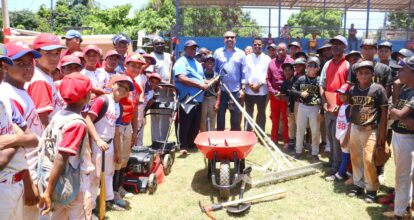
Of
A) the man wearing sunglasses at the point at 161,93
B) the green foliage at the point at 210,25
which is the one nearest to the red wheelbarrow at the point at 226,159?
the man wearing sunglasses at the point at 161,93

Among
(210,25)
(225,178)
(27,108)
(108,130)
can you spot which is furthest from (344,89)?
(210,25)

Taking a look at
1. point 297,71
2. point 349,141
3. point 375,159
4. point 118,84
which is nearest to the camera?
point 118,84

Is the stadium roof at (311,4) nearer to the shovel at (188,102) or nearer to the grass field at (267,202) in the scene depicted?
the shovel at (188,102)

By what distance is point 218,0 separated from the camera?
17.5 meters

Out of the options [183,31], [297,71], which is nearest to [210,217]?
[297,71]

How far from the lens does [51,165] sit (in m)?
2.81

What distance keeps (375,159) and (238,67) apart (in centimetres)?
367

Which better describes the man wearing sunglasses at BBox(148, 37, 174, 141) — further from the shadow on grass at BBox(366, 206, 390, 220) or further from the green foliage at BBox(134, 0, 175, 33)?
the green foliage at BBox(134, 0, 175, 33)

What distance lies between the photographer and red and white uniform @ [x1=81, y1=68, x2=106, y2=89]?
455 cm

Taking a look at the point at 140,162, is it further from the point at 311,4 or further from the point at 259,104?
the point at 311,4

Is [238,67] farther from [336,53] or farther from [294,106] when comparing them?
[336,53]

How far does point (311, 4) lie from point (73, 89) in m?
19.1

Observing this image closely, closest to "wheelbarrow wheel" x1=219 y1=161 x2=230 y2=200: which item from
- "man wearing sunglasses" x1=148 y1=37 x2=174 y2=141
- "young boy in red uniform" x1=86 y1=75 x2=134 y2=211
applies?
"young boy in red uniform" x1=86 y1=75 x2=134 y2=211

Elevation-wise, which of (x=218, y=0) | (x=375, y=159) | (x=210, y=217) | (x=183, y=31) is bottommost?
(x=210, y=217)
